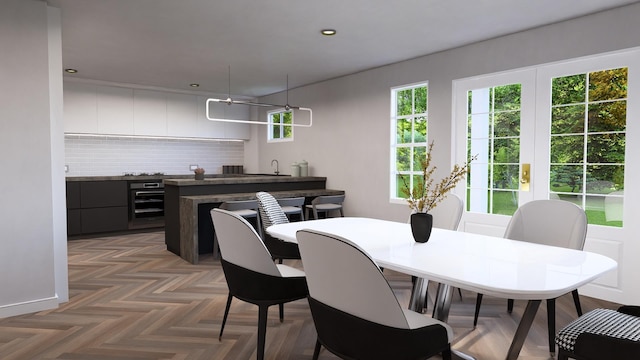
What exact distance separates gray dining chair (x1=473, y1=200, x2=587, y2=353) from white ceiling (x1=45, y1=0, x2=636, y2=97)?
1.73 m

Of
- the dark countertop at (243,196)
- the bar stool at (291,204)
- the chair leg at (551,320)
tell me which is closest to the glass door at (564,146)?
the chair leg at (551,320)

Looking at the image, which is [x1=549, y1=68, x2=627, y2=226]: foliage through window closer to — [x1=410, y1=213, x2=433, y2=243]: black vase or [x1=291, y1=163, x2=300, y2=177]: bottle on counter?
[x1=410, y1=213, x2=433, y2=243]: black vase

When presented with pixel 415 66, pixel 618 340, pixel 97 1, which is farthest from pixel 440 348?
pixel 415 66

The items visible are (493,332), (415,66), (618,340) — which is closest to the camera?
(618,340)

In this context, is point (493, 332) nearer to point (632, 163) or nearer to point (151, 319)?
point (632, 163)

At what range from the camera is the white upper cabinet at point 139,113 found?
691 centimetres

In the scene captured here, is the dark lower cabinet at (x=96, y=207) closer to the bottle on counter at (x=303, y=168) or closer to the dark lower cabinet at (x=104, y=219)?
the dark lower cabinet at (x=104, y=219)

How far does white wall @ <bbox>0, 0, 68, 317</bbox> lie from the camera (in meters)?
3.31

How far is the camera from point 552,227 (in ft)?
9.39

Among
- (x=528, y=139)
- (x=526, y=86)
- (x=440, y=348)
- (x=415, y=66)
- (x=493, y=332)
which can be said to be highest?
(x=415, y=66)

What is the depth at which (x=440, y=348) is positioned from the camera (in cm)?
178

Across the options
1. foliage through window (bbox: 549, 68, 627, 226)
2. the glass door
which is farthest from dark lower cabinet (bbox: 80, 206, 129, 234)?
foliage through window (bbox: 549, 68, 627, 226)

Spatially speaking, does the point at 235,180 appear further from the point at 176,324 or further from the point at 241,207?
the point at 176,324

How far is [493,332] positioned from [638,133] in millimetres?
2097
